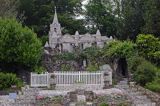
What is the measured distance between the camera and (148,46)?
110 feet

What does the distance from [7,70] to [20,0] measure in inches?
647

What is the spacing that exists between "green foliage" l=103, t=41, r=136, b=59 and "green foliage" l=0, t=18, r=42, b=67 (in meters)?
5.41

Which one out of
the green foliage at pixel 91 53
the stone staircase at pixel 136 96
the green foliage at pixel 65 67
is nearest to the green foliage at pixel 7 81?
the stone staircase at pixel 136 96

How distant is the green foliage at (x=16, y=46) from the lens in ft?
107

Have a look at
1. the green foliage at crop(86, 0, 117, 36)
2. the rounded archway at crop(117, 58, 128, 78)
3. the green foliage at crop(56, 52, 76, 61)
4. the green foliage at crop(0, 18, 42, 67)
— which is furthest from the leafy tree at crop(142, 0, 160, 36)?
the green foliage at crop(86, 0, 117, 36)

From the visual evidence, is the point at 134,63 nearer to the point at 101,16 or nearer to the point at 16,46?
the point at 16,46

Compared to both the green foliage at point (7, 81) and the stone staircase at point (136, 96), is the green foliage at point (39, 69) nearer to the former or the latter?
the green foliage at point (7, 81)

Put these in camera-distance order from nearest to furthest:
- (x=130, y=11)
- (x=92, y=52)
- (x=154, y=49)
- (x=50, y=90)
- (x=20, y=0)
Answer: (x=50, y=90) → (x=154, y=49) → (x=92, y=52) → (x=130, y=11) → (x=20, y=0)

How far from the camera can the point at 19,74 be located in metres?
34.0

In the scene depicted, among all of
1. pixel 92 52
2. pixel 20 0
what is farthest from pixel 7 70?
pixel 20 0

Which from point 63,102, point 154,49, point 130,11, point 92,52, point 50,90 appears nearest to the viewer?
point 63,102

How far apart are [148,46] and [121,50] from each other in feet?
6.32

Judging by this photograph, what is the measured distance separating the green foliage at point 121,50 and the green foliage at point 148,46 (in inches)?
22.3

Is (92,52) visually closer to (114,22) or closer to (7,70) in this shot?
(7,70)
